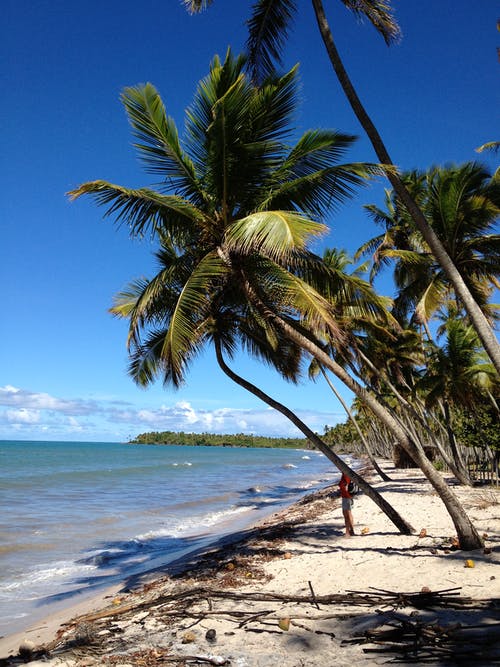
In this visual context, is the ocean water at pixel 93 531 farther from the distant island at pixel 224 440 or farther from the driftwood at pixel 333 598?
A: the distant island at pixel 224 440

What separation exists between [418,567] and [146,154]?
7.21m

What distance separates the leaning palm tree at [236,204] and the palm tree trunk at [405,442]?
2 cm

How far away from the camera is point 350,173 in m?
7.02

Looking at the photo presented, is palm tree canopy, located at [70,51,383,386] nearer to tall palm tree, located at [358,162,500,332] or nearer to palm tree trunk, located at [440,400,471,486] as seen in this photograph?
tall palm tree, located at [358,162,500,332]

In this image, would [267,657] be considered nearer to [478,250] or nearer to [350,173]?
[350,173]

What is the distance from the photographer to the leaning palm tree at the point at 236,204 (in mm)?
6691

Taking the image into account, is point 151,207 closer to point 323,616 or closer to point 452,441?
point 323,616

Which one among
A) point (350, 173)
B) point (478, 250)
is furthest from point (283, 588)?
point (478, 250)

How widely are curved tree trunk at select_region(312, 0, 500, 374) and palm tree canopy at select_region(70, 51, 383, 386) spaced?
390 millimetres

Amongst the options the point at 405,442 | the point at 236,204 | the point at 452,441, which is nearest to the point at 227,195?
the point at 236,204

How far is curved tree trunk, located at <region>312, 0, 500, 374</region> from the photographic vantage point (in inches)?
240

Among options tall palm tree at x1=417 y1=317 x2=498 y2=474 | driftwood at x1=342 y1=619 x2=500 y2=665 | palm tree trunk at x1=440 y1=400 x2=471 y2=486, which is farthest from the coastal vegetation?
palm tree trunk at x1=440 y1=400 x2=471 y2=486

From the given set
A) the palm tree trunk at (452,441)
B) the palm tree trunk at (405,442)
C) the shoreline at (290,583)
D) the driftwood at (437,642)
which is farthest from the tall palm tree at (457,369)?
the driftwood at (437,642)

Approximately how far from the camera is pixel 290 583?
20.1 ft
